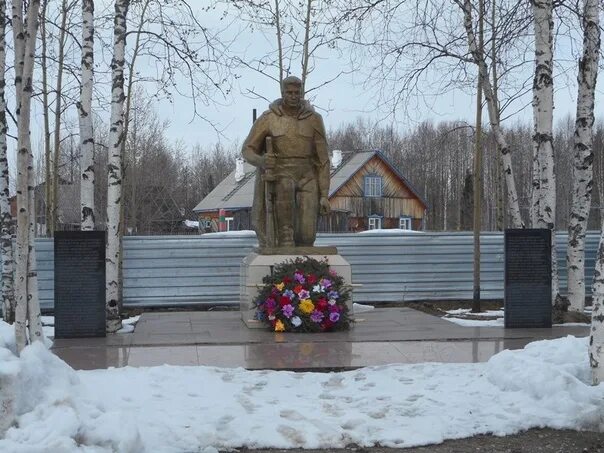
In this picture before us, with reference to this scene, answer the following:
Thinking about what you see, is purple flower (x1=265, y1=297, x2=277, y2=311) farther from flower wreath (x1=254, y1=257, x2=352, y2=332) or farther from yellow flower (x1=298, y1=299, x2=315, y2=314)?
yellow flower (x1=298, y1=299, x2=315, y2=314)

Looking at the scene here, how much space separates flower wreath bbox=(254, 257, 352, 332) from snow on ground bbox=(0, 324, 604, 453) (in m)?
2.87

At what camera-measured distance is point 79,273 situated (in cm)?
1034

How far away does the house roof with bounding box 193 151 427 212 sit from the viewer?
45031 millimetres

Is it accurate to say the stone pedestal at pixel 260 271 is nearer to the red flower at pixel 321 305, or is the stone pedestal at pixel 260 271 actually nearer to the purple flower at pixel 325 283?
the purple flower at pixel 325 283

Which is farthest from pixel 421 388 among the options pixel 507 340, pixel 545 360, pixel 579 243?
pixel 579 243

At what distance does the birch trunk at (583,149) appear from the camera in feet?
39.3

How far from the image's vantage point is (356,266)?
16.9 meters

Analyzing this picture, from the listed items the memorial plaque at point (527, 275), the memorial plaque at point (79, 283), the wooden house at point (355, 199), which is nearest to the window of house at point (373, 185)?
the wooden house at point (355, 199)

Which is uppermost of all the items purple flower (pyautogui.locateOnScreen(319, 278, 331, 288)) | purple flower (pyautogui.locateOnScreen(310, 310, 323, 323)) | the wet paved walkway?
purple flower (pyautogui.locateOnScreen(319, 278, 331, 288))

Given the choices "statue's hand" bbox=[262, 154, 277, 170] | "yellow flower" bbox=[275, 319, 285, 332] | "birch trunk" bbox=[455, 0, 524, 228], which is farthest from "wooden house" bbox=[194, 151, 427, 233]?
"yellow flower" bbox=[275, 319, 285, 332]

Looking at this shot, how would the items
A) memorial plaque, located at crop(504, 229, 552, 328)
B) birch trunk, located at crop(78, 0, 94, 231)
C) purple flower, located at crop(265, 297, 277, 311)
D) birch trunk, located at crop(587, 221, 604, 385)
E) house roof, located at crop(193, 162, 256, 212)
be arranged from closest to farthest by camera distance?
birch trunk, located at crop(587, 221, 604, 385)
purple flower, located at crop(265, 297, 277, 311)
birch trunk, located at crop(78, 0, 94, 231)
memorial plaque, located at crop(504, 229, 552, 328)
house roof, located at crop(193, 162, 256, 212)

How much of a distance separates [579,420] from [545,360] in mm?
1077

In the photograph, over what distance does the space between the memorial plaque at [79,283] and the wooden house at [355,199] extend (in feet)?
108

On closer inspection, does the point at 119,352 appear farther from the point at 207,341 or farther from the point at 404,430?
the point at 404,430
